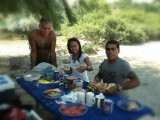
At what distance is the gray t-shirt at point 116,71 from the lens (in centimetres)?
288

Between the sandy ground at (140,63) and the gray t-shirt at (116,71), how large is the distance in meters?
1.03

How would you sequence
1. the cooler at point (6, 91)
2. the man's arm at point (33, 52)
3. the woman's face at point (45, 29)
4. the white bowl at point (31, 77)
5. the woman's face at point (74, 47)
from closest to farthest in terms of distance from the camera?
the cooler at point (6, 91) < the white bowl at point (31, 77) < the woman's face at point (74, 47) < the woman's face at point (45, 29) < the man's arm at point (33, 52)

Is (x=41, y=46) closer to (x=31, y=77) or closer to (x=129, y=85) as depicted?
(x=31, y=77)

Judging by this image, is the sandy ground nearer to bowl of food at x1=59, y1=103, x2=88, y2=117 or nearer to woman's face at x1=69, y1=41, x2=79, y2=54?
woman's face at x1=69, y1=41, x2=79, y2=54

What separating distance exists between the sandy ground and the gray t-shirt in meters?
1.03

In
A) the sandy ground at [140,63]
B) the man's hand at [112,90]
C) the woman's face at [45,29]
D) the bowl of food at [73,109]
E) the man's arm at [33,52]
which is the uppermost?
the woman's face at [45,29]

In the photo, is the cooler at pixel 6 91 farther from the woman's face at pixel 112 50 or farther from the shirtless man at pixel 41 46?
the shirtless man at pixel 41 46

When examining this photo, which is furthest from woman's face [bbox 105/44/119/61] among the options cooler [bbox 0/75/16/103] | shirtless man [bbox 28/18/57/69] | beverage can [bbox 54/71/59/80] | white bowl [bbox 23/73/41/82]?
shirtless man [bbox 28/18/57/69]

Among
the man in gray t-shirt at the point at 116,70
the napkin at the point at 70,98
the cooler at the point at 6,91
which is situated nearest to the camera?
the cooler at the point at 6,91

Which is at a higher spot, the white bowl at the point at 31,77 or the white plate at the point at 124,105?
the white bowl at the point at 31,77

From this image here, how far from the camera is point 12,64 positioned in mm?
7215

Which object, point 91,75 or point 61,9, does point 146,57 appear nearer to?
point 91,75

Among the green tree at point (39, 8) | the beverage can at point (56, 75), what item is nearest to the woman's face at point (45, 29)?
the green tree at point (39, 8)

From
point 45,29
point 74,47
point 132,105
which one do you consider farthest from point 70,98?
point 45,29
